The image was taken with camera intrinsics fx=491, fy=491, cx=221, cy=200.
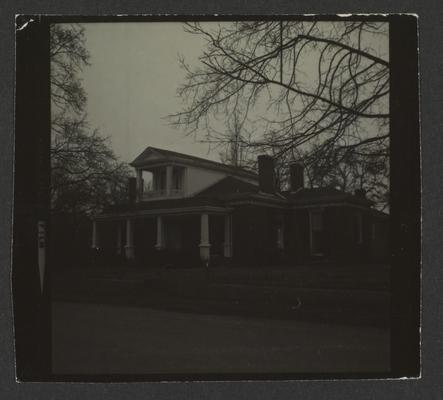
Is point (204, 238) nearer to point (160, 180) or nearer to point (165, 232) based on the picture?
point (165, 232)

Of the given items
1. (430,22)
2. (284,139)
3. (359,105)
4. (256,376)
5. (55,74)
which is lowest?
(256,376)

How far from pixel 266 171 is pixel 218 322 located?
1.41 meters

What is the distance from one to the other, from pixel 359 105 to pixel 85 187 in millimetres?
2323

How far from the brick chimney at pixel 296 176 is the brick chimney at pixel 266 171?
6.0 inches

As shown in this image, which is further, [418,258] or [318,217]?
[318,217]

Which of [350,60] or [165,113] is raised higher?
[350,60]

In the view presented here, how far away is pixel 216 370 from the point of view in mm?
3686

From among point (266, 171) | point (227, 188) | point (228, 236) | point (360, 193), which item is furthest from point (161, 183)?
point (360, 193)

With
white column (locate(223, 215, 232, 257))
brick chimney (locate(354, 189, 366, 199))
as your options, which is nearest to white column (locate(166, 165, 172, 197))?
white column (locate(223, 215, 232, 257))

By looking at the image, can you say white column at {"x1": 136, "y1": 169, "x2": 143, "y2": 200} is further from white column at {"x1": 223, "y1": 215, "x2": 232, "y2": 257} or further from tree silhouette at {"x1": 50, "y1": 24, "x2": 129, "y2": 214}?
white column at {"x1": 223, "y1": 215, "x2": 232, "y2": 257}

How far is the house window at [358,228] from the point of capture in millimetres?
3902

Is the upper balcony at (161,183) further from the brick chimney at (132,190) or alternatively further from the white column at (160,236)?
the white column at (160,236)

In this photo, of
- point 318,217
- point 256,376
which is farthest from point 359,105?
point 256,376

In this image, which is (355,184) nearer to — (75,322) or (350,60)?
(350,60)
